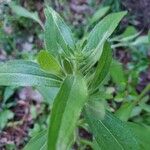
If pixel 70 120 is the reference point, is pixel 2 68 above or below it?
above

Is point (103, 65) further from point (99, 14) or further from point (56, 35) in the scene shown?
point (99, 14)

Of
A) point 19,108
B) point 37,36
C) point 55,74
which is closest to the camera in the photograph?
point 55,74

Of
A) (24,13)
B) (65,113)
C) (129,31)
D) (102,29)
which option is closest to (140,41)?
(129,31)

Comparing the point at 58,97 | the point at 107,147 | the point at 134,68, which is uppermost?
the point at 134,68

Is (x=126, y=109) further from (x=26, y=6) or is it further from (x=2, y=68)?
(x=26, y=6)

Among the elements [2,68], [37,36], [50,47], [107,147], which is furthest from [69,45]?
[37,36]

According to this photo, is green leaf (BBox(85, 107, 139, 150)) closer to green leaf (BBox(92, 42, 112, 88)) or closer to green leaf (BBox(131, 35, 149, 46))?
green leaf (BBox(92, 42, 112, 88))

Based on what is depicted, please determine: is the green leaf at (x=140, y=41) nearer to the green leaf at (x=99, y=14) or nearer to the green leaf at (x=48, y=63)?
the green leaf at (x=99, y=14)
